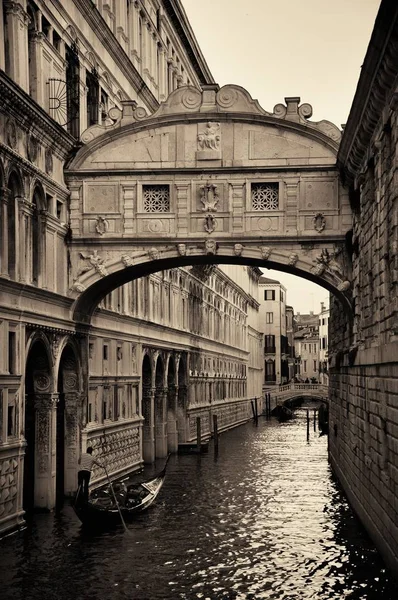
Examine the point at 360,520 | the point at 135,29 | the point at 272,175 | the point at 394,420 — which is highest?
the point at 135,29

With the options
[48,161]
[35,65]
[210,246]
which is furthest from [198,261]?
[35,65]

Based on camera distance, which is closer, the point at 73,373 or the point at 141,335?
the point at 73,373

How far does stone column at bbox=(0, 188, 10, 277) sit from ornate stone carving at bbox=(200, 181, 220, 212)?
5251mm

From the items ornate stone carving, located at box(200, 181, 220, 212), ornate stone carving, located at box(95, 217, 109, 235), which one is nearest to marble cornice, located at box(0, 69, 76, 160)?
ornate stone carving, located at box(95, 217, 109, 235)

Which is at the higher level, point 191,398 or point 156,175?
point 156,175

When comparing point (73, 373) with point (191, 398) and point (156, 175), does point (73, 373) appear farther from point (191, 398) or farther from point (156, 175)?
point (191, 398)

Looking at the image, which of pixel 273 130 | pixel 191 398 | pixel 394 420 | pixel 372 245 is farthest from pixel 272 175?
pixel 191 398

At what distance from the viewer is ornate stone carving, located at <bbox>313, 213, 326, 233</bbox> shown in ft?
74.2

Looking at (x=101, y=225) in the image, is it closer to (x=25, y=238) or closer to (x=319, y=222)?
(x=25, y=238)

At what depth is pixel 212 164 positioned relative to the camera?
22.9m

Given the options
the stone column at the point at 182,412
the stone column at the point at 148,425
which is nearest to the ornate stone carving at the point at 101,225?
the stone column at the point at 148,425

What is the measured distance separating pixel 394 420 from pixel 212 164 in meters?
10.1

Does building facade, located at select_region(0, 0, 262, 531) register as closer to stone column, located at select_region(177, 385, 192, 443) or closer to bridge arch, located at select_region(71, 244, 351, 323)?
stone column, located at select_region(177, 385, 192, 443)

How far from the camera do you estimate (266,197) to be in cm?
2292
